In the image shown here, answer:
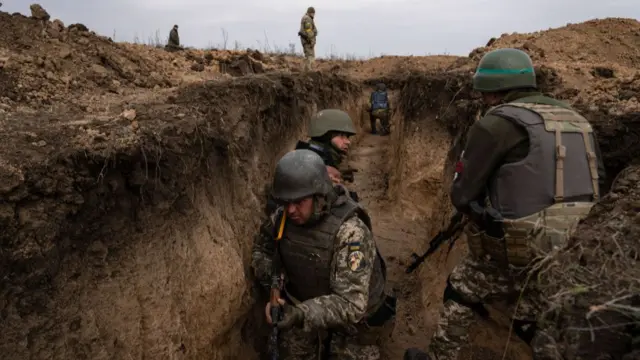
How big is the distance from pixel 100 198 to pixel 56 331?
828 mm

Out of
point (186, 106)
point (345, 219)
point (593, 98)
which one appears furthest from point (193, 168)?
point (593, 98)

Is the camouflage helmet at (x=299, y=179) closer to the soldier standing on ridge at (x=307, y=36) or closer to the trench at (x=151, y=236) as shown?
the trench at (x=151, y=236)

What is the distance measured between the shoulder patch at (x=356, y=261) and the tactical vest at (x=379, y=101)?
1157cm

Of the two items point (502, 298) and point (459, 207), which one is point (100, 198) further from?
point (502, 298)

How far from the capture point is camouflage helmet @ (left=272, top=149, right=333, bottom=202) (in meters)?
3.50

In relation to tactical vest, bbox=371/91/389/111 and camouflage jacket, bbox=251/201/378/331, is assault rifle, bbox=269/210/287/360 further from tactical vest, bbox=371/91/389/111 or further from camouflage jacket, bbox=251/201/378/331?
tactical vest, bbox=371/91/389/111

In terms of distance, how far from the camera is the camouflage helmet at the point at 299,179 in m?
3.50

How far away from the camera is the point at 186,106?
432 cm

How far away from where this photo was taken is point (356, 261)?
3.50m

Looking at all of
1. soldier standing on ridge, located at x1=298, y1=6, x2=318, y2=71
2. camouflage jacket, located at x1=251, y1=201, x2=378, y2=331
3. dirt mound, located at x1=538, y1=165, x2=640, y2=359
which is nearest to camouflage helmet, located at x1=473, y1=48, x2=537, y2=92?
camouflage jacket, located at x1=251, y1=201, x2=378, y2=331

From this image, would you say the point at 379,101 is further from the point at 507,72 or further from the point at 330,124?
the point at 507,72

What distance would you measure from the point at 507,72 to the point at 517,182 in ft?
3.19

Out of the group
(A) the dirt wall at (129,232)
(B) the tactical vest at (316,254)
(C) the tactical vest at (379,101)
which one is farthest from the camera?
(C) the tactical vest at (379,101)

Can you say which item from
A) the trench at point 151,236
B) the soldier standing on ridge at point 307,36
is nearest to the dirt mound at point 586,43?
the soldier standing on ridge at point 307,36
